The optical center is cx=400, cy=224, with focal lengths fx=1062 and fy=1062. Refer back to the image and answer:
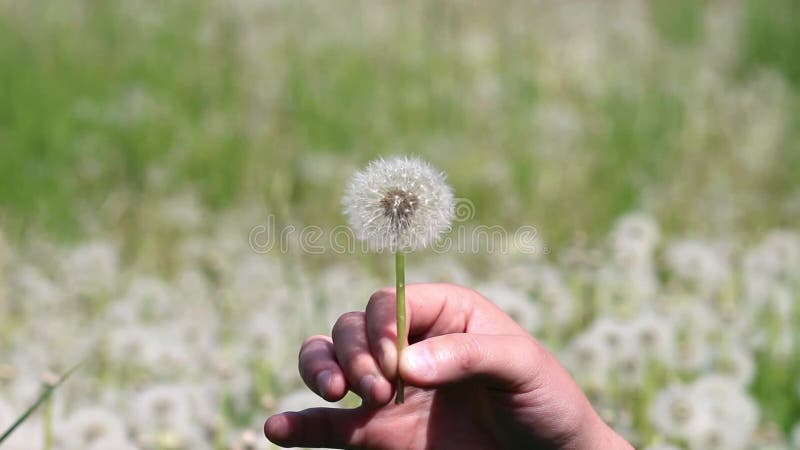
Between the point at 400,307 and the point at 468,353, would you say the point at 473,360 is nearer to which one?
the point at 468,353

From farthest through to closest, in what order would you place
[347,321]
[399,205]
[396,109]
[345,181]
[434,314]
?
[396,109]
[345,181]
[434,314]
[347,321]
[399,205]

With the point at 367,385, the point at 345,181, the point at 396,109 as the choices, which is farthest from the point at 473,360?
the point at 396,109

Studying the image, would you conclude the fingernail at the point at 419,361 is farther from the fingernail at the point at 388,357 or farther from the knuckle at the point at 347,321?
the knuckle at the point at 347,321

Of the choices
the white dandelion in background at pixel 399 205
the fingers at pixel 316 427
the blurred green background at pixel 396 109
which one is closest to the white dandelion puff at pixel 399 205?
the white dandelion in background at pixel 399 205

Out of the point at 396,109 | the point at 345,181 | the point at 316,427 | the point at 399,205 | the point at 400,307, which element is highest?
the point at 396,109

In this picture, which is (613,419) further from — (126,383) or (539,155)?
(539,155)

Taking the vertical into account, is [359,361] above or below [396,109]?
below
